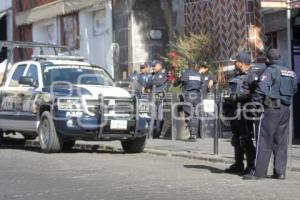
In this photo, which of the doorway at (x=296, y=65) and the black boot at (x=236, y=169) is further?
the doorway at (x=296, y=65)

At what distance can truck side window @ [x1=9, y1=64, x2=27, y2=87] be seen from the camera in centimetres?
1605

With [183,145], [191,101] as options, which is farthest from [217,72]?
[183,145]

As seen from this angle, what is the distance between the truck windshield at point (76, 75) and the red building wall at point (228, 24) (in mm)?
4826

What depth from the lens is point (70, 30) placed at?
2811cm

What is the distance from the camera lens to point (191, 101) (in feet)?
56.1

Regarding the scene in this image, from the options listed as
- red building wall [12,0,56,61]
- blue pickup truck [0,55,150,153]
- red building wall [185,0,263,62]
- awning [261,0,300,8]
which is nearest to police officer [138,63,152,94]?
red building wall [185,0,263,62]

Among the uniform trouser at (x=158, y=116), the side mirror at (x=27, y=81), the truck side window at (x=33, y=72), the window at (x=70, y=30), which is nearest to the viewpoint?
the side mirror at (x=27, y=81)

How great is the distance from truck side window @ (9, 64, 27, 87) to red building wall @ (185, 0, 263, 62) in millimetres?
6078

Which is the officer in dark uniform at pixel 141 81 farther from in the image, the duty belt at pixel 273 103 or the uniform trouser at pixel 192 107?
the duty belt at pixel 273 103

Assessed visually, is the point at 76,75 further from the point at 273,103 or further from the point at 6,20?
the point at 6,20

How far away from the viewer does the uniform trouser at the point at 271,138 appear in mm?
10516

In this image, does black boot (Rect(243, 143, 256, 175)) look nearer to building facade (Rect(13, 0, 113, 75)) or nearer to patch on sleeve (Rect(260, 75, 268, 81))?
patch on sleeve (Rect(260, 75, 268, 81))

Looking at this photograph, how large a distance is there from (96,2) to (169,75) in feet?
22.3

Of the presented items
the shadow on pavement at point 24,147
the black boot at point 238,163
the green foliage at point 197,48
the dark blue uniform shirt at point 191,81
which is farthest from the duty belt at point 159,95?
the black boot at point 238,163
